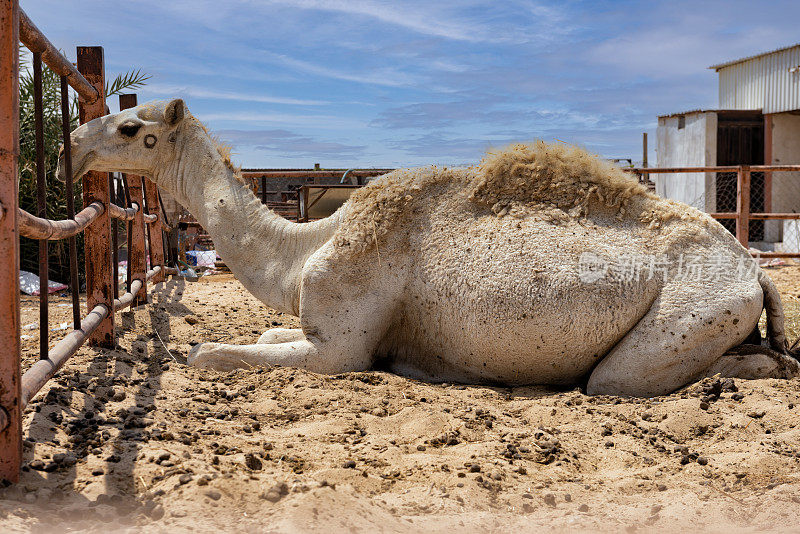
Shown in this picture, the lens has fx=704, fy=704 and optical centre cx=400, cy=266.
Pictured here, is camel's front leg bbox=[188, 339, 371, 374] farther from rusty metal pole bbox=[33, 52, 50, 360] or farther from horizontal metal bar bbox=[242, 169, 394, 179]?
horizontal metal bar bbox=[242, 169, 394, 179]

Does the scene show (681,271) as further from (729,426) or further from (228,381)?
(228,381)

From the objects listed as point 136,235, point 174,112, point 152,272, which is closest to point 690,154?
point 152,272

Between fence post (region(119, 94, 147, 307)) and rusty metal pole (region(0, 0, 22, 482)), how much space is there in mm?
4500

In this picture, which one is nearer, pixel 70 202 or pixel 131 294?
pixel 70 202

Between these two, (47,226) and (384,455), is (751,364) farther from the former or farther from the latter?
(47,226)

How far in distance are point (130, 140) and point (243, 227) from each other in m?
0.98

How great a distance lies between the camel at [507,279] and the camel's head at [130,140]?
0.01m

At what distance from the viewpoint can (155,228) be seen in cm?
817

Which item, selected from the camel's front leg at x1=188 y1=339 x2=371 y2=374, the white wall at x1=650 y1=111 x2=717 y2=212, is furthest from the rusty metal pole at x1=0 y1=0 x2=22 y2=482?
the white wall at x1=650 y1=111 x2=717 y2=212

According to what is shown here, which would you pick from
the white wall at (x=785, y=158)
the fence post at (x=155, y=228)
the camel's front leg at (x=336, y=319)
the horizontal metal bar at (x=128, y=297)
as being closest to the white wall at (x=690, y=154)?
the white wall at (x=785, y=158)

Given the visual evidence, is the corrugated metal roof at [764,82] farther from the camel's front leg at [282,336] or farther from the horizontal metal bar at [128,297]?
the camel's front leg at [282,336]

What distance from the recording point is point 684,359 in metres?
3.97

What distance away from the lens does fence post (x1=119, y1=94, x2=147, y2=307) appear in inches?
268

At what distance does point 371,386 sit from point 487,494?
155 centimetres
